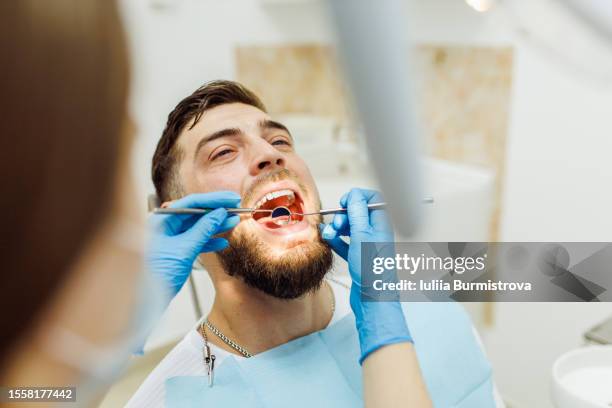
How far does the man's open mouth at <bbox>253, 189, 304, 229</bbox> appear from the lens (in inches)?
37.0

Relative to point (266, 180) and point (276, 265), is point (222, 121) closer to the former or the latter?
point (266, 180)

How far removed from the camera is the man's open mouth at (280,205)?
3.08 ft

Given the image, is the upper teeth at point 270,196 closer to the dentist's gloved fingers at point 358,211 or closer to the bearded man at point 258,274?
the bearded man at point 258,274

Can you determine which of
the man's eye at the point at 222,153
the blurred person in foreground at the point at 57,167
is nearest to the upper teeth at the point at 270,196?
the man's eye at the point at 222,153

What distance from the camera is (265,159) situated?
93 centimetres

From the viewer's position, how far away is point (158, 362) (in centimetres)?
95

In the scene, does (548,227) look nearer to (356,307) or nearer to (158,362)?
(356,307)

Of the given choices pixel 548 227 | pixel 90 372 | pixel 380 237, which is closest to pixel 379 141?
pixel 90 372

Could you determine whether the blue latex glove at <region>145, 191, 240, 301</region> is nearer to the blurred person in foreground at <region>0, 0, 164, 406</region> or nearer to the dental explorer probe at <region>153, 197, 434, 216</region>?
the dental explorer probe at <region>153, 197, 434, 216</region>

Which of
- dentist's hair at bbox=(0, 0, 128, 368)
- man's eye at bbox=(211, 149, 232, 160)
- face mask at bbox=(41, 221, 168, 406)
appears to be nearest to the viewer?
dentist's hair at bbox=(0, 0, 128, 368)

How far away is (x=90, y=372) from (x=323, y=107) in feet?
2.17

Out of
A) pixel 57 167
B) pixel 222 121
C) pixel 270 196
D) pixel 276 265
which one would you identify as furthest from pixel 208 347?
pixel 57 167

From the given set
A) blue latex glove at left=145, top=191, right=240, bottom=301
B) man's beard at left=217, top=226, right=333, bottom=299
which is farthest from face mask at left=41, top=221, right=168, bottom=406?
man's beard at left=217, top=226, right=333, bottom=299

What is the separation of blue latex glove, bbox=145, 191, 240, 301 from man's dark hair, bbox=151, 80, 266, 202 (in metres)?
0.05
